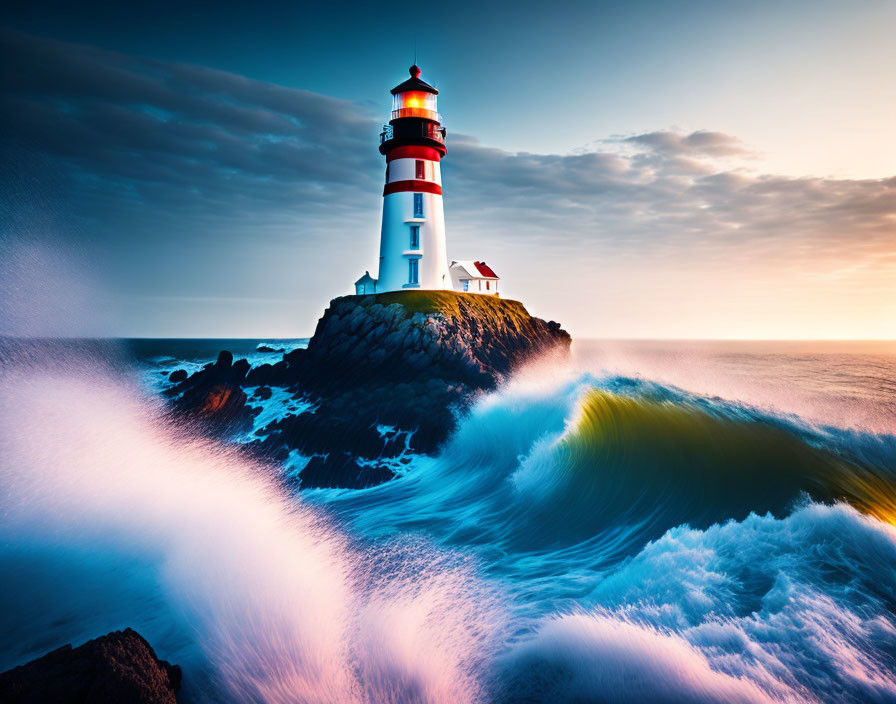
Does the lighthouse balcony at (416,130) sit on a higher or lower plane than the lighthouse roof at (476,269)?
higher

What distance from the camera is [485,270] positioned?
3422cm

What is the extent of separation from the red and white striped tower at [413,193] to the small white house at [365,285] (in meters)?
1.01

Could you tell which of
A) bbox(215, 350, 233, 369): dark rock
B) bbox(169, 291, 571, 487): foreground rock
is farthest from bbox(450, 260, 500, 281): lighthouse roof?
bbox(215, 350, 233, 369): dark rock

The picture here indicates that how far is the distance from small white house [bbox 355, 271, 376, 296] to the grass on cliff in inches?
63.5

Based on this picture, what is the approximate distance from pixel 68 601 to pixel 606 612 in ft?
24.6

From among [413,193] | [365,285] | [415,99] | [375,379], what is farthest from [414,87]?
[375,379]

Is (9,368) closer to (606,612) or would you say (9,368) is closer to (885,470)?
(606,612)

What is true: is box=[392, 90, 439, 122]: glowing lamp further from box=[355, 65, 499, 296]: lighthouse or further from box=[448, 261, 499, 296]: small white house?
box=[448, 261, 499, 296]: small white house

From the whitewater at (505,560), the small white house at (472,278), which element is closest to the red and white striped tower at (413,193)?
the small white house at (472,278)

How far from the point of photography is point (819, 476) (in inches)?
353

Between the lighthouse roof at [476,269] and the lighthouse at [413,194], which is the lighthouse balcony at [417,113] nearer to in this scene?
the lighthouse at [413,194]

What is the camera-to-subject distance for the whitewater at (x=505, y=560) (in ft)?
17.0

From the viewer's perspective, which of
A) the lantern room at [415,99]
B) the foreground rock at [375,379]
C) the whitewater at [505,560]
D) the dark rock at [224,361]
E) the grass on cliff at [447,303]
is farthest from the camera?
the dark rock at [224,361]

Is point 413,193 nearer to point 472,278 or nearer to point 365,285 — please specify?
point 365,285
